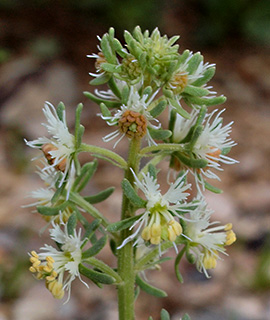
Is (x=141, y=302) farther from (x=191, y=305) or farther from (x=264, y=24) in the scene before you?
(x=264, y=24)

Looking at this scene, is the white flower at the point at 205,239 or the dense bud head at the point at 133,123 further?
the white flower at the point at 205,239

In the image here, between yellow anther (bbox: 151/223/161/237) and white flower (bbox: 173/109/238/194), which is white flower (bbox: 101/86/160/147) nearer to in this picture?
white flower (bbox: 173/109/238/194)

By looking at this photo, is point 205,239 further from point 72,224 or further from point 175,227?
point 72,224

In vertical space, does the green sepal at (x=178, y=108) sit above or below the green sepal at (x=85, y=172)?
above

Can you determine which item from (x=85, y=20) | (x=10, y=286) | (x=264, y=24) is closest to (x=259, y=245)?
(x=10, y=286)

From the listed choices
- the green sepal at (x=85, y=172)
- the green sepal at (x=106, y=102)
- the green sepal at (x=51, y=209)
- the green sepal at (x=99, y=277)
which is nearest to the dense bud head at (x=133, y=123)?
the green sepal at (x=106, y=102)

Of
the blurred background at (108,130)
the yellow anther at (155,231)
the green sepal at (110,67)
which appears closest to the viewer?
the yellow anther at (155,231)

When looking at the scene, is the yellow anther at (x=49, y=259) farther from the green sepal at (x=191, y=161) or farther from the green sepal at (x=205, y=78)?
the green sepal at (x=205, y=78)
